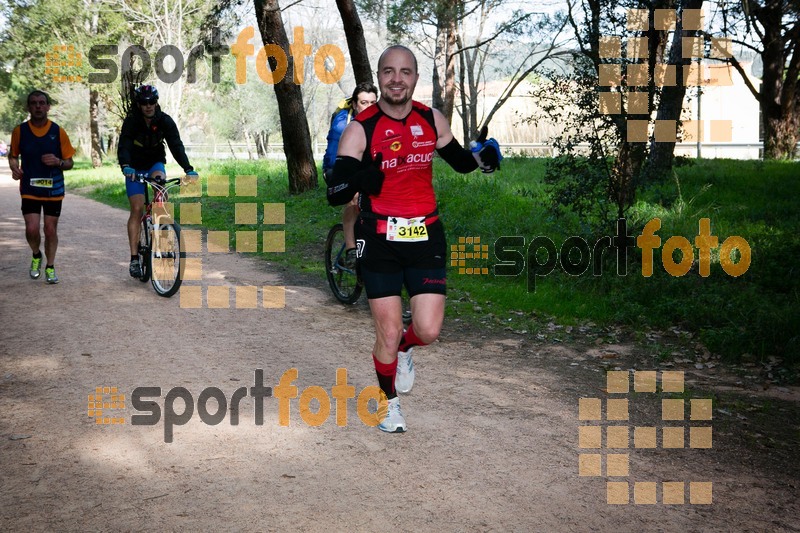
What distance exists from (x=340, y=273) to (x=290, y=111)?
10382 mm

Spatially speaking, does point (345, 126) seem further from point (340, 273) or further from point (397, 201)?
point (397, 201)

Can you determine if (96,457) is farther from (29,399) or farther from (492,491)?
(492,491)

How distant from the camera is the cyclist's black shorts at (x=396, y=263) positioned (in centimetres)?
479

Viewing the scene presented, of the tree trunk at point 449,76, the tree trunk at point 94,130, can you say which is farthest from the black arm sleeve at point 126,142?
the tree trunk at point 94,130

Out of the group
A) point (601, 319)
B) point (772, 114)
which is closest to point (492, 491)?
point (601, 319)

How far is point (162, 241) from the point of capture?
9133mm

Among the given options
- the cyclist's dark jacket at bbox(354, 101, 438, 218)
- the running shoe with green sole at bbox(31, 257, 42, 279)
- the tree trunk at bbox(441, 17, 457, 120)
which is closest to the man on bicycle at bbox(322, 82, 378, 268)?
the cyclist's dark jacket at bbox(354, 101, 438, 218)

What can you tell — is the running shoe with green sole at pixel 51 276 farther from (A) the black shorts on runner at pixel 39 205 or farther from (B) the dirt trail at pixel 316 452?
(B) the dirt trail at pixel 316 452

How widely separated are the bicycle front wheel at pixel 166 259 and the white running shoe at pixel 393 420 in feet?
15.3

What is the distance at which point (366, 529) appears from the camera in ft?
11.9

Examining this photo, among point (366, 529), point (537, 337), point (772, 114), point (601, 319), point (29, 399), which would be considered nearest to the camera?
point (366, 529)

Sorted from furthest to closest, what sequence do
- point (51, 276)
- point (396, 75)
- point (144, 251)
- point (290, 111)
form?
point (290, 111) < point (51, 276) < point (144, 251) < point (396, 75)

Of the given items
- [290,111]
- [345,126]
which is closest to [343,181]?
[345,126]

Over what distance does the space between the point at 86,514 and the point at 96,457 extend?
746 mm
